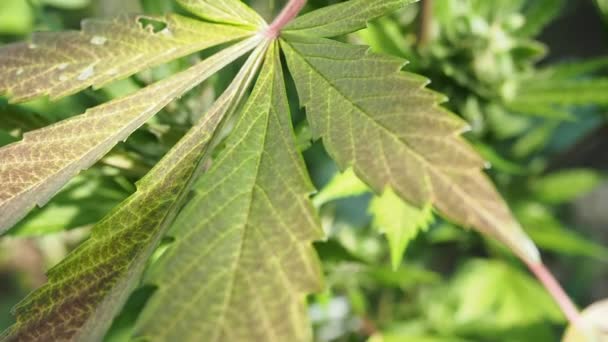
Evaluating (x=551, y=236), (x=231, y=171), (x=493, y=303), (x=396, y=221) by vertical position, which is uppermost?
(x=231, y=171)

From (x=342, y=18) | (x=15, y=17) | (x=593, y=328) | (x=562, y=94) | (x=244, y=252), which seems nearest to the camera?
(x=244, y=252)

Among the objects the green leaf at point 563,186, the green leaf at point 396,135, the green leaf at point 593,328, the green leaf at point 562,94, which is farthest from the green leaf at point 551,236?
the green leaf at point 396,135

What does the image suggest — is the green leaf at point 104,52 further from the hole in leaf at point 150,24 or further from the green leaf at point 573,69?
the green leaf at point 573,69

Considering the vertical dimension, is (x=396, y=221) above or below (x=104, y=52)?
below

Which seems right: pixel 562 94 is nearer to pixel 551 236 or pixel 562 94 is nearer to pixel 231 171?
pixel 551 236

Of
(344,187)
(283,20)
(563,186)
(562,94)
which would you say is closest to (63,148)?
(283,20)

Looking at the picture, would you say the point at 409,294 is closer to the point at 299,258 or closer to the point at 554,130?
the point at 554,130

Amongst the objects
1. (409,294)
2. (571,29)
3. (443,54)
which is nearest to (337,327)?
(409,294)
